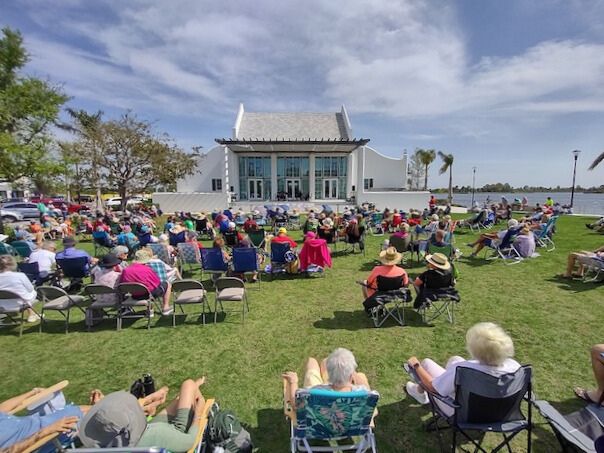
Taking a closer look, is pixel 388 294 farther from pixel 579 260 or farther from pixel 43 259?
pixel 43 259

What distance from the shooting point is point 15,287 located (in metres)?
4.93

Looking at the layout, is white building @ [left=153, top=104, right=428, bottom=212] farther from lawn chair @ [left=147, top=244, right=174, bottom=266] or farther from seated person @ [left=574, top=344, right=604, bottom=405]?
seated person @ [left=574, top=344, right=604, bottom=405]

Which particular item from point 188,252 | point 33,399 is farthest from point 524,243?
point 33,399

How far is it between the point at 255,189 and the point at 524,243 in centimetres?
2828

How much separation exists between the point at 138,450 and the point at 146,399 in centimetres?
111

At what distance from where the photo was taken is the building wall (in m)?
A: 27.3

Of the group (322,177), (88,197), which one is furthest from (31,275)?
(88,197)

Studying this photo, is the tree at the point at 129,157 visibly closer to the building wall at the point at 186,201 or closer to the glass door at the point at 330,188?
the building wall at the point at 186,201

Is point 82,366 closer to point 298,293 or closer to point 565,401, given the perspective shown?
point 298,293

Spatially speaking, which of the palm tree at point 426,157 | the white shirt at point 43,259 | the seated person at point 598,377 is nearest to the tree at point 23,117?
the white shirt at point 43,259

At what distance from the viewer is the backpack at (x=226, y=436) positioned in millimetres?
2434

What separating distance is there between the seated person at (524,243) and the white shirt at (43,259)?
39.1 feet

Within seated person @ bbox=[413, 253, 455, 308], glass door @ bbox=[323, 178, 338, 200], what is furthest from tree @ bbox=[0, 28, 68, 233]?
glass door @ bbox=[323, 178, 338, 200]

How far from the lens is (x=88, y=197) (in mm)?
45594
